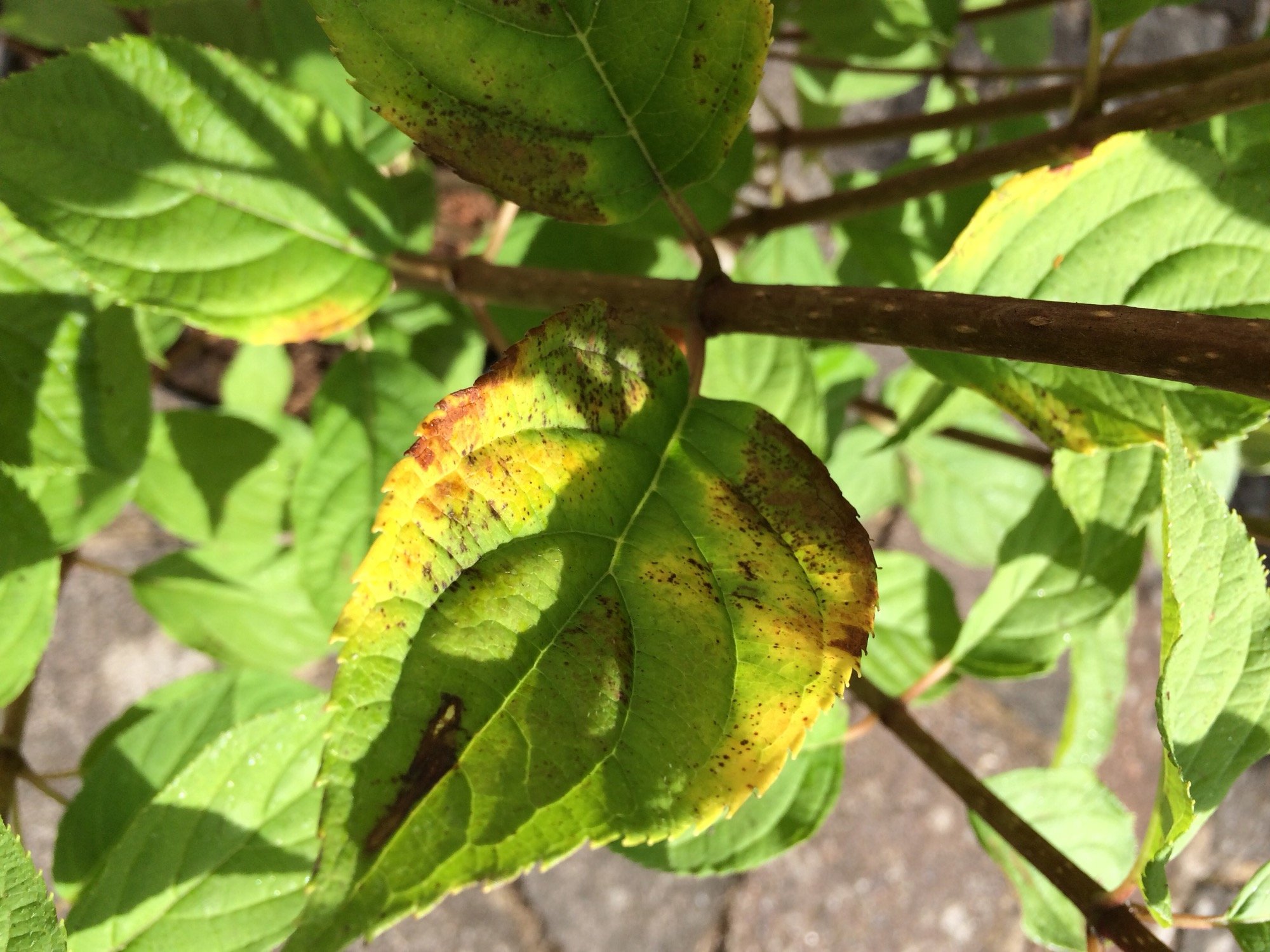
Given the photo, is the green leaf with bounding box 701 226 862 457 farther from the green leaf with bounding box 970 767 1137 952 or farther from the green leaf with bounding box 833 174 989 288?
the green leaf with bounding box 970 767 1137 952

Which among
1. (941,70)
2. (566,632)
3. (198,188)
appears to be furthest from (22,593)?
(941,70)

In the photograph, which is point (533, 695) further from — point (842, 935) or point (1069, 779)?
point (842, 935)

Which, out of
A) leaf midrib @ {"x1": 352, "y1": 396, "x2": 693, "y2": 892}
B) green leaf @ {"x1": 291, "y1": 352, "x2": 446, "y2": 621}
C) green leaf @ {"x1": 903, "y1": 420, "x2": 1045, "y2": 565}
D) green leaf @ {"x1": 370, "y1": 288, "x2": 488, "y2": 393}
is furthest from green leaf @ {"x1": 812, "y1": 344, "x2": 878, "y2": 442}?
leaf midrib @ {"x1": 352, "y1": 396, "x2": 693, "y2": 892}

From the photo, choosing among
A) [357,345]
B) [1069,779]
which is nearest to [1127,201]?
[1069,779]

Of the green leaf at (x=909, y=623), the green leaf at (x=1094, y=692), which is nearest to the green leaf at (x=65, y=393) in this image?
the green leaf at (x=909, y=623)

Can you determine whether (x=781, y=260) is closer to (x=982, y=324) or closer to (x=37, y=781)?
(x=982, y=324)
